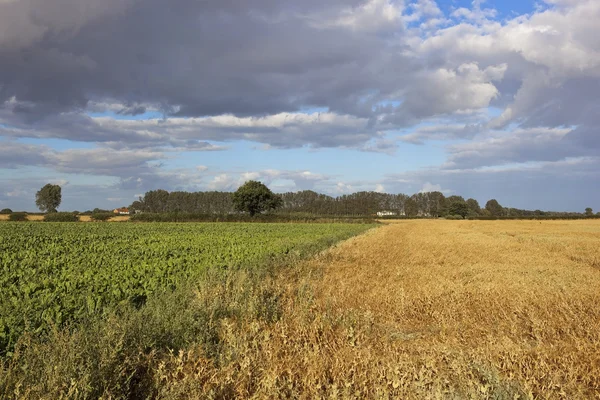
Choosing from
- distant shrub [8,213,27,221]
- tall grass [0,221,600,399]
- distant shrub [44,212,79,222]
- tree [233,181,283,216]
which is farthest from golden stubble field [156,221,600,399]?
tree [233,181,283,216]

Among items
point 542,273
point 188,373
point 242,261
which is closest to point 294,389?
point 188,373

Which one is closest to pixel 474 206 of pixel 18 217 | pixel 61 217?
pixel 61 217

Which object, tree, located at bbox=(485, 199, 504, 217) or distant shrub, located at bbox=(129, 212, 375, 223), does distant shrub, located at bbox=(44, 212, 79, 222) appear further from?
tree, located at bbox=(485, 199, 504, 217)

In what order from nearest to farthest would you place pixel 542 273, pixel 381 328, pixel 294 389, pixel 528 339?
1. pixel 294 389
2. pixel 528 339
3. pixel 381 328
4. pixel 542 273

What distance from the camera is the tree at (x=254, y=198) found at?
4154 inches

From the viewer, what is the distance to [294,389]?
5.38 meters

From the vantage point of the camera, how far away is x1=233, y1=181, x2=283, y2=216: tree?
106m

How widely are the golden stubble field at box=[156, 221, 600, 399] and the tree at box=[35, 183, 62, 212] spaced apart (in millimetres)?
158640

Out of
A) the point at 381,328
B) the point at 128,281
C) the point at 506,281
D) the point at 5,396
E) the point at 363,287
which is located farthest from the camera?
the point at 506,281

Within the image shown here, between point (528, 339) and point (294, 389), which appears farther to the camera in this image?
point (528, 339)

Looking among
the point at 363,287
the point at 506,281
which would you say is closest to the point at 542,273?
the point at 506,281

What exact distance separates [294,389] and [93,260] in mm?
13027

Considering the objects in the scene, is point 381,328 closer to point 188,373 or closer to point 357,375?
point 357,375

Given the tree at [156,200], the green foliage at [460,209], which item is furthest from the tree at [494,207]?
the tree at [156,200]
